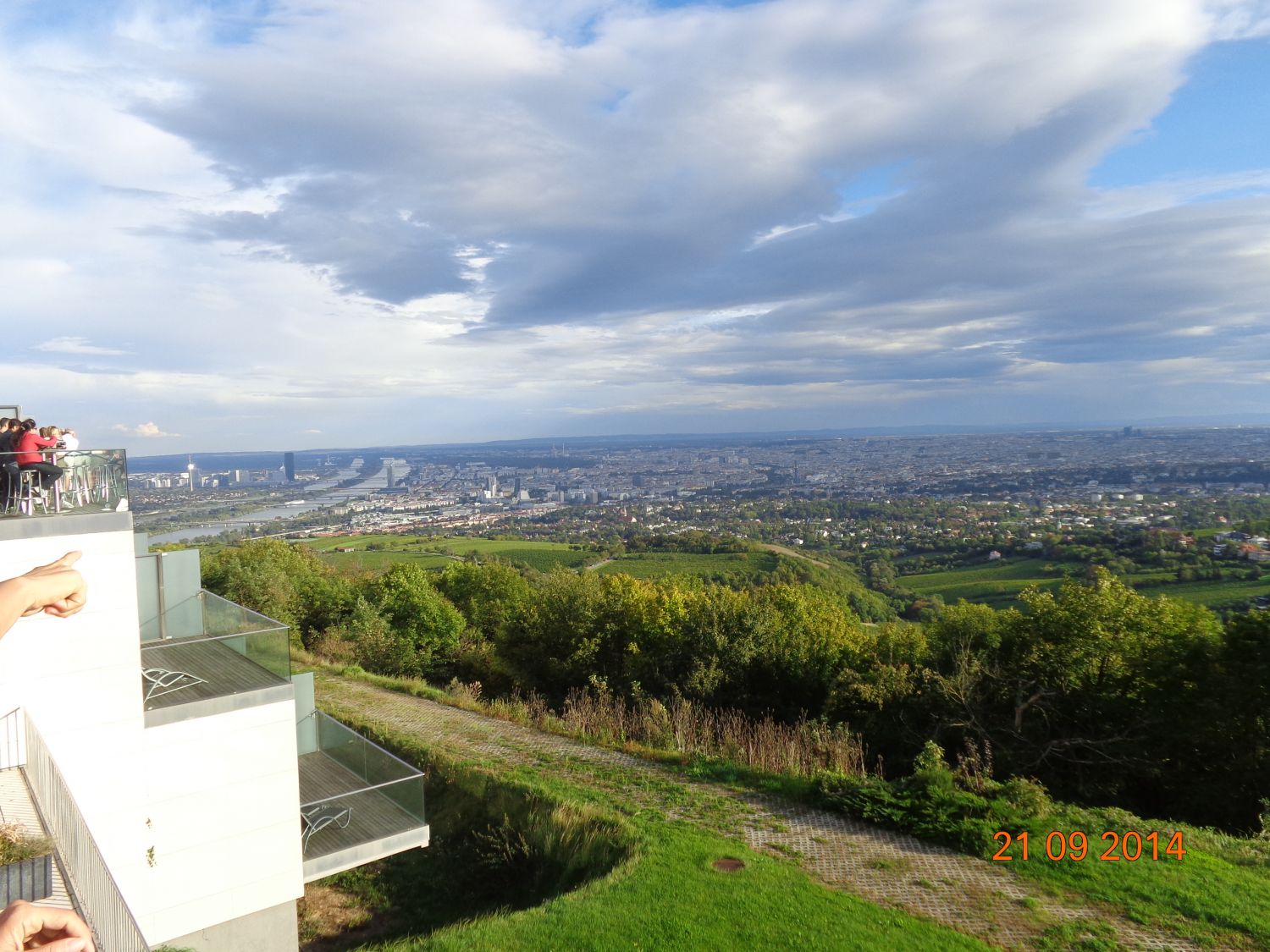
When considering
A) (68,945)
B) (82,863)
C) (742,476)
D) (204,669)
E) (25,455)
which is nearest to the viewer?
(68,945)

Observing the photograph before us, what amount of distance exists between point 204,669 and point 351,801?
8.04 feet

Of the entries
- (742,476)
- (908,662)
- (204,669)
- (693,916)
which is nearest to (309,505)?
(908,662)

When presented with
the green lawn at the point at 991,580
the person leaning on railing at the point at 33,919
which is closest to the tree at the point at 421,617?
the green lawn at the point at 991,580

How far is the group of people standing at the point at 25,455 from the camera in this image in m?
6.34

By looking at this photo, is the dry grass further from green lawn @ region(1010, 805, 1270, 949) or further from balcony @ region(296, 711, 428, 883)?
balcony @ region(296, 711, 428, 883)

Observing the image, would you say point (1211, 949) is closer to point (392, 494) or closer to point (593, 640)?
point (593, 640)

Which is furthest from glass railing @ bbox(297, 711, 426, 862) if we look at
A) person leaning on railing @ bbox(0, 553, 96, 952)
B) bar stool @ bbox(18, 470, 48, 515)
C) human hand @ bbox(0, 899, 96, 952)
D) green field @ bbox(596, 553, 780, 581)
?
green field @ bbox(596, 553, 780, 581)

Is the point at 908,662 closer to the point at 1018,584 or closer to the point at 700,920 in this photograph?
the point at 700,920

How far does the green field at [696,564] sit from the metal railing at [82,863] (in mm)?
33993

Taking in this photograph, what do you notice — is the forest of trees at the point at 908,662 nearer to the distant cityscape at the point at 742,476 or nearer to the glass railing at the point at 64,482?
the glass railing at the point at 64,482

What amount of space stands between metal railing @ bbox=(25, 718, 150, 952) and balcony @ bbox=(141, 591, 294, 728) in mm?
1743

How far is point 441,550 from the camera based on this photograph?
5025cm

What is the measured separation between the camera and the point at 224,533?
40.6 meters

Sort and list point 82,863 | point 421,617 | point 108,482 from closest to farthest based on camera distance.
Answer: point 82,863, point 108,482, point 421,617
